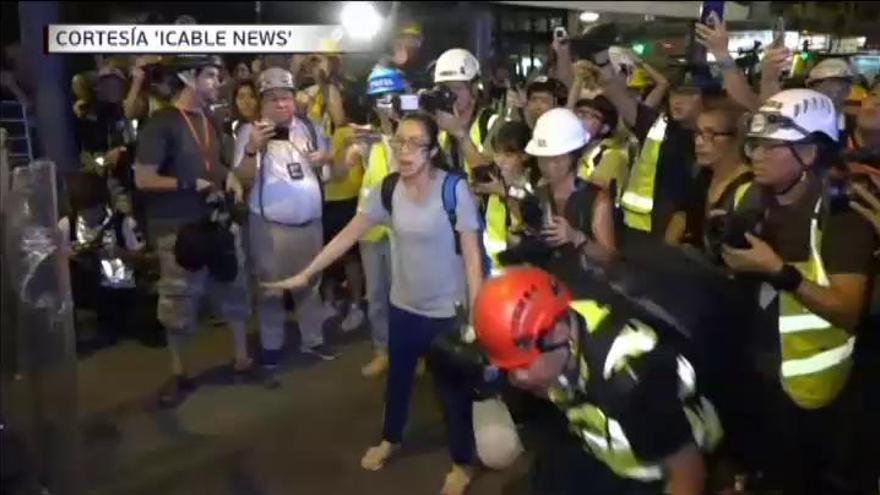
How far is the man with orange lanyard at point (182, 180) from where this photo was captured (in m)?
2.82

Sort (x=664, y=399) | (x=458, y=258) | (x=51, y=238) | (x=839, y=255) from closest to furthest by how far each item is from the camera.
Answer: (x=664, y=399)
(x=839, y=255)
(x=51, y=238)
(x=458, y=258)

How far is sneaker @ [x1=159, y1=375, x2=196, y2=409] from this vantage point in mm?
3039

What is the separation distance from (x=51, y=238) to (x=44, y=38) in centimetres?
54

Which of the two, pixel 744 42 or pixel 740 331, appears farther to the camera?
pixel 744 42

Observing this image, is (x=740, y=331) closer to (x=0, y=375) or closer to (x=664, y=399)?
(x=664, y=399)

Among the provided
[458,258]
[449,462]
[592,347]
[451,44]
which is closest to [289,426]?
[449,462]

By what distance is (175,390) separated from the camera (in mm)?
3051

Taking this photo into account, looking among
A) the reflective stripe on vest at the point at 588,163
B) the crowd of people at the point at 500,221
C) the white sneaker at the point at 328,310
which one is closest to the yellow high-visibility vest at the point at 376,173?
the crowd of people at the point at 500,221

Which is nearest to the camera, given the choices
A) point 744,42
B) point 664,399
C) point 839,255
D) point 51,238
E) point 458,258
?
point 664,399

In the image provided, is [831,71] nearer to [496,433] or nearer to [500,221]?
[500,221]

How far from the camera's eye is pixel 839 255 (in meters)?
2.18

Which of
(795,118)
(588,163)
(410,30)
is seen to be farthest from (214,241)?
(795,118)

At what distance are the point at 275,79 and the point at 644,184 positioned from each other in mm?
947

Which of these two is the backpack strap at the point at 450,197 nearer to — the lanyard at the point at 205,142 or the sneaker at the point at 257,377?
the lanyard at the point at 205,142
